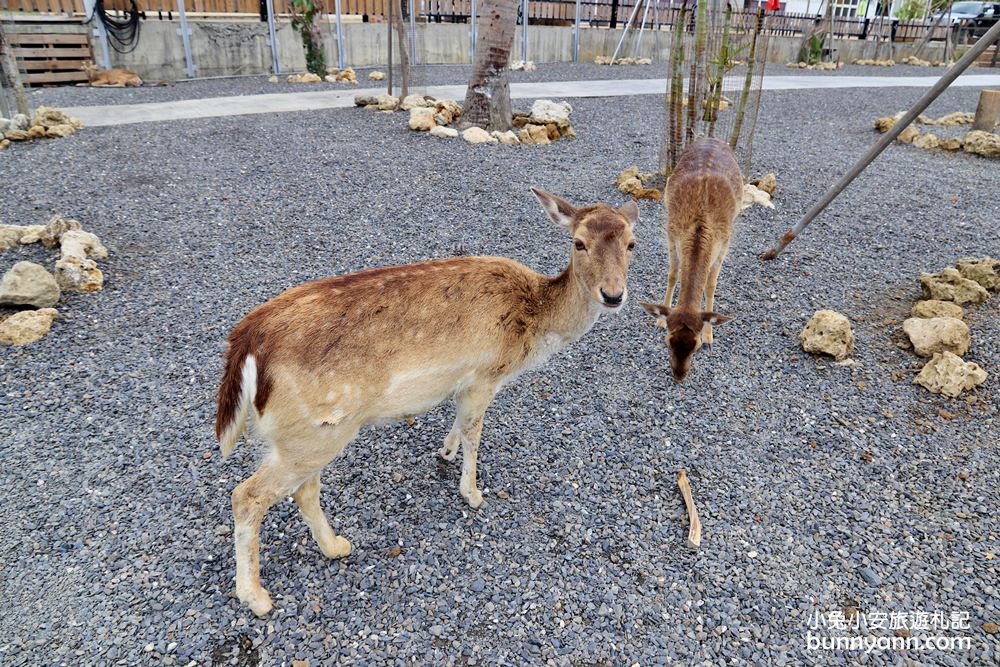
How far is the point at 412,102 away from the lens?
12703 millimetres

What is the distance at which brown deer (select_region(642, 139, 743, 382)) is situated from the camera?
4.43 meters

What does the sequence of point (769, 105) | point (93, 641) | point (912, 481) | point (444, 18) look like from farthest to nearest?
point (444, 18) → point (769, 105) → point (912, 481) → point (93, 641)

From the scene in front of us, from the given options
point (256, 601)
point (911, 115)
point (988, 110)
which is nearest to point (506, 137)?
point (911, 115)

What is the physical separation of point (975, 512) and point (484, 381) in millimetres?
3161

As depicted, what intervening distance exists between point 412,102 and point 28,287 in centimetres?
881

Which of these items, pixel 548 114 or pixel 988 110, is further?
pixel 988 110

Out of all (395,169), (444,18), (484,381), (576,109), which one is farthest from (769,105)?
(484,381)

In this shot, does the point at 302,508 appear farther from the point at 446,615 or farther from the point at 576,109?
the point at 576,109

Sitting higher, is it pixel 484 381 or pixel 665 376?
pixel 484 381

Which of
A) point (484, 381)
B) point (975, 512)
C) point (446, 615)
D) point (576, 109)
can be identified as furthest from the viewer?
point (576, 109)

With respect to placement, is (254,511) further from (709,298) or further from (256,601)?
(709,298)

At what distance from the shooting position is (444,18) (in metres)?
23.6

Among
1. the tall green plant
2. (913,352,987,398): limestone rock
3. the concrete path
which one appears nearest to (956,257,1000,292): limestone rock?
(913,352,987,398): limestone rock

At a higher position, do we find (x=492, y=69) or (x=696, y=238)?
(x=492, y=69)
